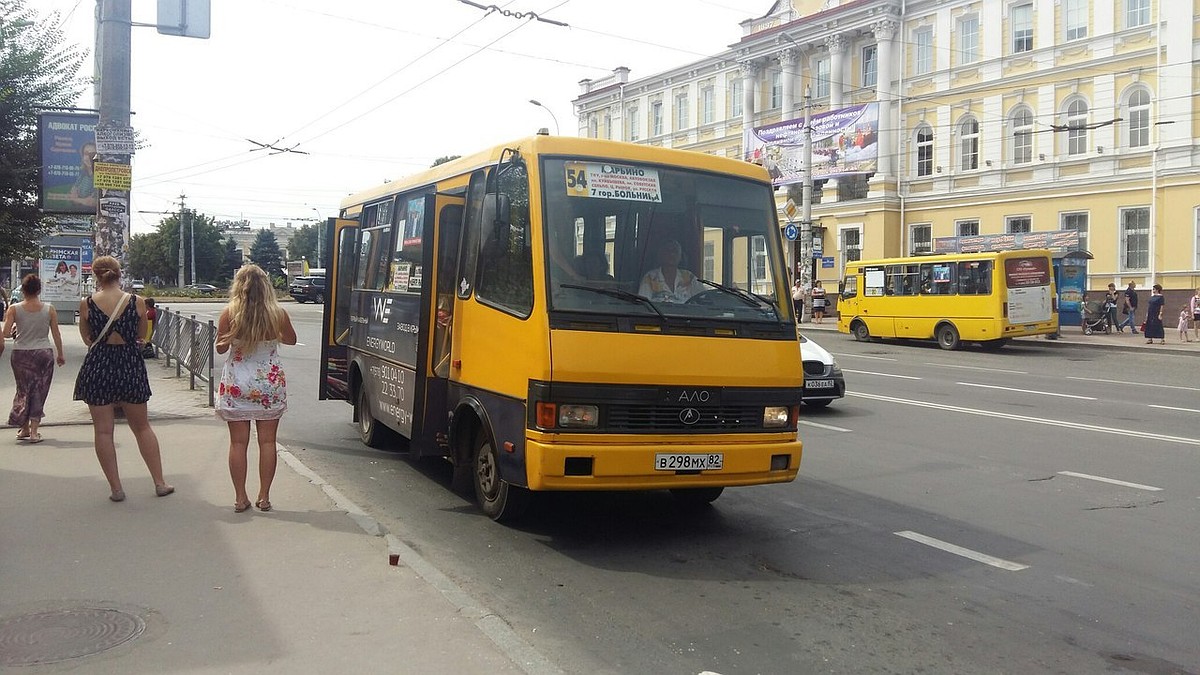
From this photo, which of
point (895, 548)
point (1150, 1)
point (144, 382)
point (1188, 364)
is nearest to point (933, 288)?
point (1188, 364)

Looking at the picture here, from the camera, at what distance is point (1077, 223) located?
36281 mm

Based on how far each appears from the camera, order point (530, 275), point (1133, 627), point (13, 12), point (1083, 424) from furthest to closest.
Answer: point (13, 12)
point (1083, 424)
point (530, 275)
point (1133, 627)

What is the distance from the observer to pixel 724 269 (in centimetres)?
671

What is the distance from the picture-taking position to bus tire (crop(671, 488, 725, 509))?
7.53 metres

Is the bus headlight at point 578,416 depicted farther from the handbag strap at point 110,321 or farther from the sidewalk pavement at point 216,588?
the handbag strap at point 110,321

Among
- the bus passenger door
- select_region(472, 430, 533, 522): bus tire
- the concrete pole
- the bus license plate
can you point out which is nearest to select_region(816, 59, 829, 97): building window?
the bus passenger door

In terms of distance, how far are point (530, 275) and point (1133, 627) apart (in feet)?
12.9

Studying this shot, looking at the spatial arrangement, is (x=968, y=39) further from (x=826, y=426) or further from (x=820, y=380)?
(x=826, y=426)

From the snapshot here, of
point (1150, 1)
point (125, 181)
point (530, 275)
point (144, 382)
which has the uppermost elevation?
point (1150, 1)

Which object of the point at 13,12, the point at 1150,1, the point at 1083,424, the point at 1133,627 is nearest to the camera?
the point at 1133,627

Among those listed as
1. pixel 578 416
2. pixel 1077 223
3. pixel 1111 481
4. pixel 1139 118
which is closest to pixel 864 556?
pixel 578 416

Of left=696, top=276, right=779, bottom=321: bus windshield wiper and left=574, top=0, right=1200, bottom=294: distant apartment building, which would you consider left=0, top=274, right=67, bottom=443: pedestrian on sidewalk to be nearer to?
left=696, top=276, right=779, bottom=321: bus windshield wiper

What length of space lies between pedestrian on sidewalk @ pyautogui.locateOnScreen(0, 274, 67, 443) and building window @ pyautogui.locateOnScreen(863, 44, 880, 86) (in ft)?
132

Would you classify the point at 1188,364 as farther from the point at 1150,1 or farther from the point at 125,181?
the point at 125,181
